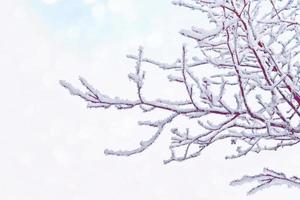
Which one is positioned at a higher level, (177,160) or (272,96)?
(272,96)

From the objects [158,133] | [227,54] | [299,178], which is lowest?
[299,178]

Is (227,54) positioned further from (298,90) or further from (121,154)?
(121,154)

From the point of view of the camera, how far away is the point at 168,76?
3.76 meters

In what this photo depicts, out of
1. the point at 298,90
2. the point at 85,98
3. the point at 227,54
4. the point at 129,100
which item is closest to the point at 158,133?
the point at 129,100

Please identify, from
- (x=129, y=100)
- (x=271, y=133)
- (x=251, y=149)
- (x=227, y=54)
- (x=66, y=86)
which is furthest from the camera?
(x=227, y=54)

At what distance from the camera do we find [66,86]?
329cm

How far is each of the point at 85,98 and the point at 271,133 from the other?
150 cm

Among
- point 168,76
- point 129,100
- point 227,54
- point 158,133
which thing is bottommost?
point 158,133

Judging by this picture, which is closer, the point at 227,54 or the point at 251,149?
the point at 251,149

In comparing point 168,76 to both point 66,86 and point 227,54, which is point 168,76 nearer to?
point 66,86

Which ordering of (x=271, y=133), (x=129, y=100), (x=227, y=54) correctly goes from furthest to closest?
(x=227, y=54), (x=271, y=133), (x=129, y=100)

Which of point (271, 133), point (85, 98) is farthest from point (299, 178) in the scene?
point (85, 98)

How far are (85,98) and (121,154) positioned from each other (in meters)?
0.53

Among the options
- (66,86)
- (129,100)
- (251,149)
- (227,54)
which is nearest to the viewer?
(66,86)
